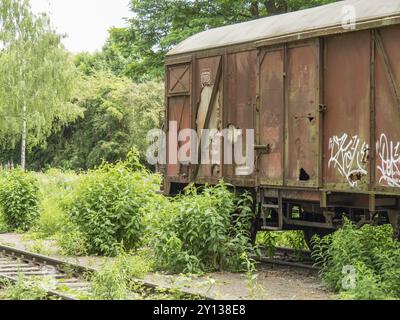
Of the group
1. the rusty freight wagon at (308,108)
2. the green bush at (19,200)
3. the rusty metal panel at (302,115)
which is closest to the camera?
the rusty freight wagon at (308,108)

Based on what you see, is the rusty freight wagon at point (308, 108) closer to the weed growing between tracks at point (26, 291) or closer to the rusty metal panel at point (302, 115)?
the rusty metal panel at point (302, 115)

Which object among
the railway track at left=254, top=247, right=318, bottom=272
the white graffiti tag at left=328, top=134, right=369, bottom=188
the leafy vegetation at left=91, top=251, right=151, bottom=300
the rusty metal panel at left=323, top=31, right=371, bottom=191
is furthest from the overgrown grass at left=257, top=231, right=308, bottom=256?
the leafy vegetation at left=91, top=251, right=151, bottom=300

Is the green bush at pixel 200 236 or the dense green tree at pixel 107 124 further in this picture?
the dense green tree at pixel 107 124

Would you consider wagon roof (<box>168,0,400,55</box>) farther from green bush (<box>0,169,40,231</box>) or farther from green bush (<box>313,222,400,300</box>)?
green bush (<box>0,169,40,231</box>)

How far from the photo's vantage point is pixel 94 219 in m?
13.0

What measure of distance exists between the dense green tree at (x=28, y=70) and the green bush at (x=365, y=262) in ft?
109

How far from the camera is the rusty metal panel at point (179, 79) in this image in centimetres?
1383

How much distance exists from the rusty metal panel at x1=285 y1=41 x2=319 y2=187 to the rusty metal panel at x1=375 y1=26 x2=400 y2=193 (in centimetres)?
115

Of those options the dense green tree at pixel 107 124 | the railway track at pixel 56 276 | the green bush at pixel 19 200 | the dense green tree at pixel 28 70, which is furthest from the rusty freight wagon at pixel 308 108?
the dense green tree at pixel 107 124

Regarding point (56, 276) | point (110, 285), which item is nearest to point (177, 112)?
point (56, 276)

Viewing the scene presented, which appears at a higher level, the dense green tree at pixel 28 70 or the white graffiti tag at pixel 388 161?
the dense green tree at pixel 28 70

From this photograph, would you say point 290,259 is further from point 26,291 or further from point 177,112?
point 26,291

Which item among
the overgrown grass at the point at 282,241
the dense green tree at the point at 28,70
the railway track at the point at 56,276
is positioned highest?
the dense green tree at the point at 28,70

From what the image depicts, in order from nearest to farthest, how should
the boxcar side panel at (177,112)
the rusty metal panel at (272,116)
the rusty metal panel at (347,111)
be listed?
the rusty metal panel at (347,111)
the rusty metal panel at (272,116)
the boxcar side panel at (177,112)
